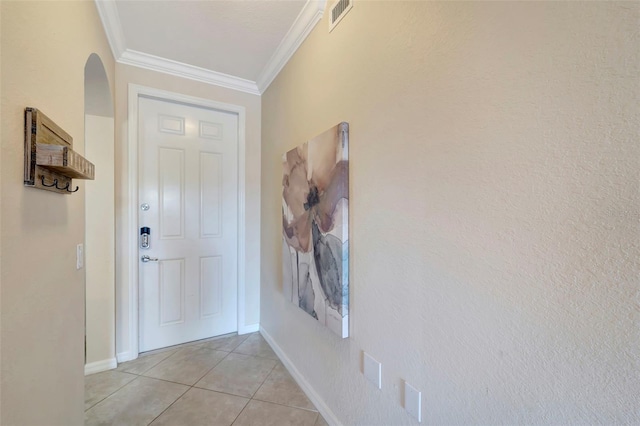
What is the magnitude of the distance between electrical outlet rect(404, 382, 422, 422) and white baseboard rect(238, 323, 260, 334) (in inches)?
80.0

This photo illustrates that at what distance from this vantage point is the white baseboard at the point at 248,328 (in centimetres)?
276

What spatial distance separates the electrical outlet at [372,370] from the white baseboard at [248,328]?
1772 mm

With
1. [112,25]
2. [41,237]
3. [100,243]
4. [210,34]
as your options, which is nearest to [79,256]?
[41,237]

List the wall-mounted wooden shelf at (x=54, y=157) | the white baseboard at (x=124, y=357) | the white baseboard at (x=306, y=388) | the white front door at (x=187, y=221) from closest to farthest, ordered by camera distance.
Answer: the wall-mounted wooden shelf at (x=54, y=157)
the white baseboard at (x=306, y=388)
the white baseboard at (x=124, y=357)
the white front door at (x=187, y=221)

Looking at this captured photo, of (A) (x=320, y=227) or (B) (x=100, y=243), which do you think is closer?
(A) (x=320, y=227)

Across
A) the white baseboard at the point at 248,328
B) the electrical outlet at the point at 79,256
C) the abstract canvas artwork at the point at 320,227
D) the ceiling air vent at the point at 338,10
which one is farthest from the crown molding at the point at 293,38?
the white baseboard at the point at 248,328

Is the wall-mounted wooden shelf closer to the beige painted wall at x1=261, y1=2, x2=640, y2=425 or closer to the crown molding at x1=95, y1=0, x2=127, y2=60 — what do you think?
the beige painted wall at x1=261, y1=2, x2=640, y2=425

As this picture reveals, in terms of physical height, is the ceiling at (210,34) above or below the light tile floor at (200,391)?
above

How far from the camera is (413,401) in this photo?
1.07m

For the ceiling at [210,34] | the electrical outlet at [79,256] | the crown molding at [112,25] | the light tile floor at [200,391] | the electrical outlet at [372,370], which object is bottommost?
the light tile floor at [200,391]

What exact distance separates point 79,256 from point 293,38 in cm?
194

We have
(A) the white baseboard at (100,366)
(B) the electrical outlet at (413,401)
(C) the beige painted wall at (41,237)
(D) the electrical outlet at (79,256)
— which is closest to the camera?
(C) the beige painted wall at (41,237)

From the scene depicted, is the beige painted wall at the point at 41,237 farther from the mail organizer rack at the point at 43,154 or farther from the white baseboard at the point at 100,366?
the white baseboard at the point at 100,366

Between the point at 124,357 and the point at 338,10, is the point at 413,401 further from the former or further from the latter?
the point at 124,357
